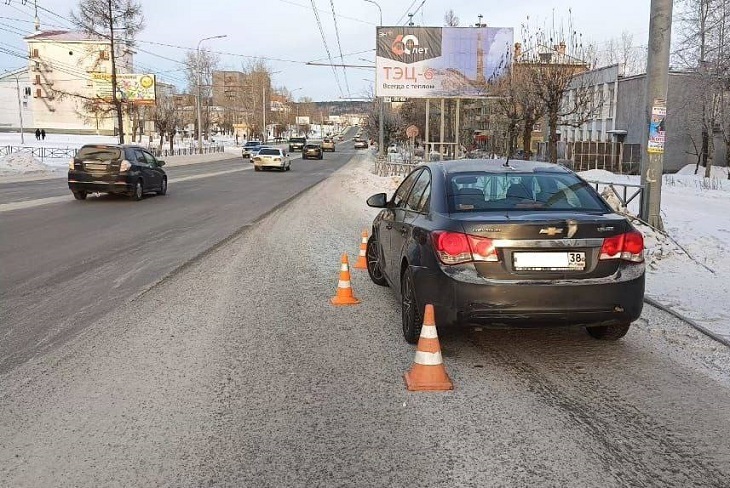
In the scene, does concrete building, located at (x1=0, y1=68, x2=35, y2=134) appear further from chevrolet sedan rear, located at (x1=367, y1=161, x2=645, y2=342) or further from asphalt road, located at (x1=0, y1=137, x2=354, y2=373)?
chevrolet sedan rear, located at (x1=367, y1=161, x2=645, y2=342)

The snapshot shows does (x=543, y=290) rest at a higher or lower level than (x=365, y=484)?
higher

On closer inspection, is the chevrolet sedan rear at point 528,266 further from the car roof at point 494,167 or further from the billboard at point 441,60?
the billboard at point 441,60

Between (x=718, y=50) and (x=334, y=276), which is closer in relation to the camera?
(x=334, y=276)

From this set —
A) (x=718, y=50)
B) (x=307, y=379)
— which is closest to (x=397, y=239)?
(x=307, y=379)

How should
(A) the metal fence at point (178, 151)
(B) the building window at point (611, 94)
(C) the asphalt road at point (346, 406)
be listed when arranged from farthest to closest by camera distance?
1. (A) the metal fence at point (178, 151)
2. (B) the building window at point (611, 94)
3. (C) the asphalt road at point (346, 406)

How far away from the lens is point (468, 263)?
4723 mm

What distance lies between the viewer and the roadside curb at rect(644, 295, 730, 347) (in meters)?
5.41

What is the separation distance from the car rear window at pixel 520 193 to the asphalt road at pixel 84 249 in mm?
3521

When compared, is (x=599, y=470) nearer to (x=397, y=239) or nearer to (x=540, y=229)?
(x=540, y=229)

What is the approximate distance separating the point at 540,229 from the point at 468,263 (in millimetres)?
561

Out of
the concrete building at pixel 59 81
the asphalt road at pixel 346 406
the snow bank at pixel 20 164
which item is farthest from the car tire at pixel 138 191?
the concrete building at pixel 59 81

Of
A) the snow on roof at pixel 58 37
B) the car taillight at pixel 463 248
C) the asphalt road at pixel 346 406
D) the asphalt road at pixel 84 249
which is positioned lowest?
the asphalt road at pixel 84 249

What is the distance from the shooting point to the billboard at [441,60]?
32.7 m

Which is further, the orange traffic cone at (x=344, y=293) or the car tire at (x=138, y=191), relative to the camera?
the car tire at (x=138, y=191)
